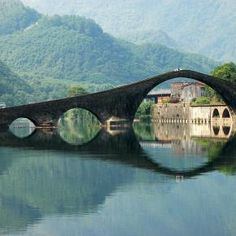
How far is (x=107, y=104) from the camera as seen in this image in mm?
80688

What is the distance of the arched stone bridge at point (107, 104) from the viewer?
75938mm

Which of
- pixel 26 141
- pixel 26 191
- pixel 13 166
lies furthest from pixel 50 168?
pixel 26 141

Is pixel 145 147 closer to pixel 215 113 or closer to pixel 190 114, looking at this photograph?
pixel 215 113

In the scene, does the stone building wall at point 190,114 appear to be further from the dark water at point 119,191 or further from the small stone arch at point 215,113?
the dark water at point 119,191

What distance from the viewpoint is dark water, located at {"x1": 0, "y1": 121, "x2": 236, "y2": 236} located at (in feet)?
74.8

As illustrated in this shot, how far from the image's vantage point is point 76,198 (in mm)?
27734

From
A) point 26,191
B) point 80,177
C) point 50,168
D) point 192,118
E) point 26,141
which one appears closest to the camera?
point 26,191

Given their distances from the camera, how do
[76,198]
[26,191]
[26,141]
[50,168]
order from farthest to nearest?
1. [26,141]
2. [50,168]
3. [26,191]
4. [76,198]

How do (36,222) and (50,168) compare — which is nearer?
(36,222)

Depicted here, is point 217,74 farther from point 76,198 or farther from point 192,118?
point 76,198

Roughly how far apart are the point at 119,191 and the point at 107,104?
169 feet

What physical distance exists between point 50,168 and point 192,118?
64123 mm

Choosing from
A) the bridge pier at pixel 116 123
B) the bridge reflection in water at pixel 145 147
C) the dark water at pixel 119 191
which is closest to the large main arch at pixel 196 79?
the bridge pier at pixel 116 123

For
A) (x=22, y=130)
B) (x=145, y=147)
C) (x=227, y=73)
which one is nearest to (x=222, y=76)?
(x=227, y=73)
